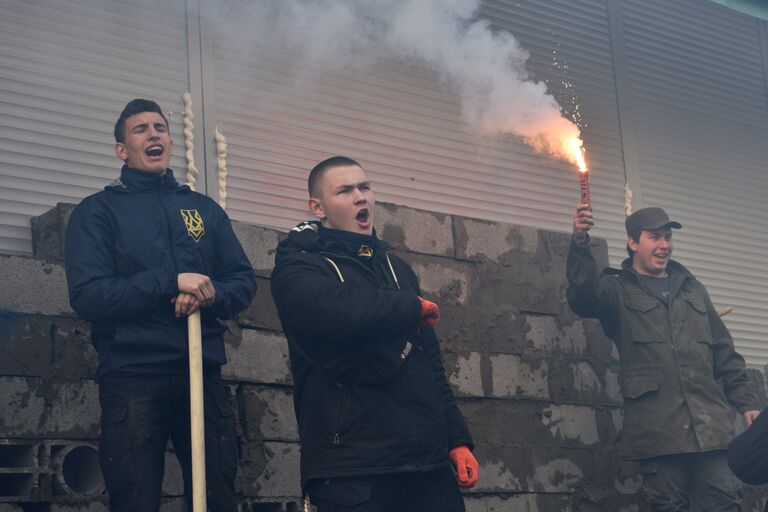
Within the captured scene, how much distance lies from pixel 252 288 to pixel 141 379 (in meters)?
0.71

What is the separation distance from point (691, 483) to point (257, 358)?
8.57 feet

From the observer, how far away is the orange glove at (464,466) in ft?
15.4

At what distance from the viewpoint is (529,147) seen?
9453mm

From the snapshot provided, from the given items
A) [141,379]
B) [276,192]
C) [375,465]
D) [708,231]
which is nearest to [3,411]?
[141,379]

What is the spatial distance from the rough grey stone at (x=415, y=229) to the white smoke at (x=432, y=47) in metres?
1.29

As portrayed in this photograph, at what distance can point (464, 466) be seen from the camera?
4723 mm

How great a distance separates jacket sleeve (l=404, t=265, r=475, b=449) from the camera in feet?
15.8

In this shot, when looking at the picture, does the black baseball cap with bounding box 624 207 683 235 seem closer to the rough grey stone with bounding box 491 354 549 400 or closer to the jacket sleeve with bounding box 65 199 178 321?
the rough grey stone with bounding box 491 354 549 400

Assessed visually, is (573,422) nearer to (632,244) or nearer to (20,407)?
(632,244)

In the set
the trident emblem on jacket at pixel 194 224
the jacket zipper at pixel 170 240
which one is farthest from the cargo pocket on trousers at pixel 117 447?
the trident emblem on jacket at pixel 194 224

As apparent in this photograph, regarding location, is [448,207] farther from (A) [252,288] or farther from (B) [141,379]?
(B) [141,379]

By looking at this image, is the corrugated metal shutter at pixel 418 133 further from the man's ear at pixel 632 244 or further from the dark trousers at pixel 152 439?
the dark trousers at pixel 152 439

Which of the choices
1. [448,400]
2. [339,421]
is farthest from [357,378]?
[448,400]

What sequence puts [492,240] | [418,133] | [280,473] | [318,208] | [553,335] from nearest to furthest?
[318,208]
[280,473]
[492,240]
[553,335]
[418,133]
